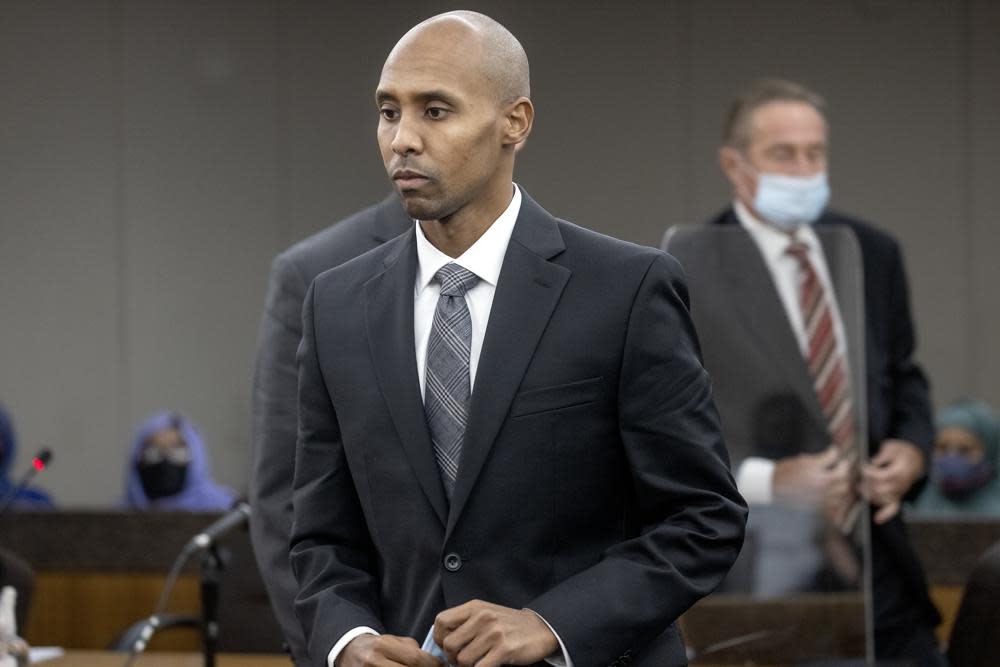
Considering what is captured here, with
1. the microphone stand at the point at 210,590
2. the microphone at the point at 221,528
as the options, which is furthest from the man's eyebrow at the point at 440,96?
the microphone stand at the point at 210,590

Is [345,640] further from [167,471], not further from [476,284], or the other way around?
[167,471]

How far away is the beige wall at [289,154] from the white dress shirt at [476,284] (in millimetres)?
6381

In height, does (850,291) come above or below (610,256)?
below

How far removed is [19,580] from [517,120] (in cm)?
270

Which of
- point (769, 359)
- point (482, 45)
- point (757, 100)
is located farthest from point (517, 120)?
point (757, 100)

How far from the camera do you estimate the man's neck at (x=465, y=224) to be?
1702mm

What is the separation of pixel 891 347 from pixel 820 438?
406 millimetres

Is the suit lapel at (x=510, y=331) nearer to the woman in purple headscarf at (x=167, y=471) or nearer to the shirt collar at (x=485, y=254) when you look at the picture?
the shirt collar at (x=485, y=254)

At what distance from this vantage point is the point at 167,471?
259 inches

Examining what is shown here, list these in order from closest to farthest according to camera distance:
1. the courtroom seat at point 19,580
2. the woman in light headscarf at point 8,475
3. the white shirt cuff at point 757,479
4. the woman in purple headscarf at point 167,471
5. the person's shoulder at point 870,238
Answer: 1. the white shirt cuff at point 757,479
2. the person's shoulder at point 870,238
3. the courtroom seat at point 19,580
4. the woman in light headscarf at point 8,475
5. the woman in purple headscarf at point 167,471

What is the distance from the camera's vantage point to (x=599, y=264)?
1722 millimetres

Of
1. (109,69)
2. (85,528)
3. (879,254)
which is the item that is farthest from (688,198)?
(879,254)

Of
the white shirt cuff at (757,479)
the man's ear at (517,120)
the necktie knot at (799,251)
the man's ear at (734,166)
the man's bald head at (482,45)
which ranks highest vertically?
the man's bald head at (482,45)

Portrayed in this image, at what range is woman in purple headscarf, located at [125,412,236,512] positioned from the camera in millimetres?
6504
